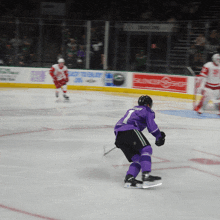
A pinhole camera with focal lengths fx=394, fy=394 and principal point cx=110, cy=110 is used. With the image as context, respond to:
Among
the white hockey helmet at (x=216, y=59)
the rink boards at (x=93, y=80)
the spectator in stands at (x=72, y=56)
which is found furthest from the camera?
the spectator in stands at (x=72, y=56)

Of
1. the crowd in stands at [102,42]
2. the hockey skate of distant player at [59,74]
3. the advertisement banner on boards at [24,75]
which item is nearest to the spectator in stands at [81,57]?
the crowd in stands at [102,42]

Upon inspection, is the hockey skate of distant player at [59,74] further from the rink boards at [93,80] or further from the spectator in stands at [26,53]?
the spectator in stands at [26,53]

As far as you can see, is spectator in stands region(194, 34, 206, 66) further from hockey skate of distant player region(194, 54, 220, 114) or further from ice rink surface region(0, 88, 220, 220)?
ice rink surface region(0, 88, 220, 220)

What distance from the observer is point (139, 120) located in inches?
175

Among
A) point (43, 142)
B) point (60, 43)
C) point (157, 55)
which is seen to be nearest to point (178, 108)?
point (157, 55)

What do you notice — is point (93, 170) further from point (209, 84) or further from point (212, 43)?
point (212, 43)

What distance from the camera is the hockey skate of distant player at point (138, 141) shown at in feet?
14.2

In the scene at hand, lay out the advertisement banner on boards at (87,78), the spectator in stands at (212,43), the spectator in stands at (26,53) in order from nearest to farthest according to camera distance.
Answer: the spectator in stands at (212,43) → the advertisement banner on boards at (87,78) → the spectator in stands at (26,53)

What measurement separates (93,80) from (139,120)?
515 inches

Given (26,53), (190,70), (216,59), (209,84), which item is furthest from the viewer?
(26,53)

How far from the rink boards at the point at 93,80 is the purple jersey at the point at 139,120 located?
11.8 meters

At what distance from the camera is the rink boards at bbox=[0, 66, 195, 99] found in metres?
16.5

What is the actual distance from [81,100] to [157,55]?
4660mm

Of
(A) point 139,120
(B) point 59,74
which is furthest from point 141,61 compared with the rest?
(A) point 139,120
